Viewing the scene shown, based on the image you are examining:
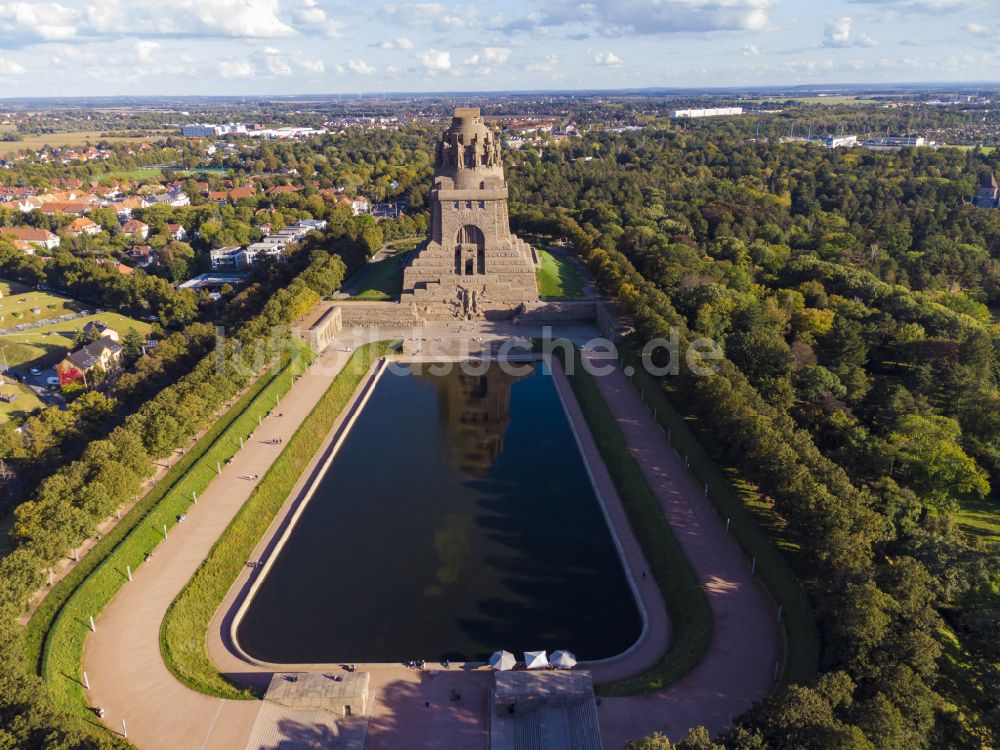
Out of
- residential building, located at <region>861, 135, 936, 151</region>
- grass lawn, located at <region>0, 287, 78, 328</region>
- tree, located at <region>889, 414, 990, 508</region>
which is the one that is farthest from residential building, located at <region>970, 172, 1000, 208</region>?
grass lawn, located at <region>0, 287, 78, 328</region>

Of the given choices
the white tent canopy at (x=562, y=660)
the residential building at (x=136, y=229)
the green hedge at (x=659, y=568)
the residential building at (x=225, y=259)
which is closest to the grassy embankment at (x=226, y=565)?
the white tent canopy at (x=562, y=660)

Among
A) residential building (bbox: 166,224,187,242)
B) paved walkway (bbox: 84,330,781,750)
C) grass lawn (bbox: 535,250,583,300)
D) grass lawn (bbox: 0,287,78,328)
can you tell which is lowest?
paved walkway (bbox: 84,330,781,750)

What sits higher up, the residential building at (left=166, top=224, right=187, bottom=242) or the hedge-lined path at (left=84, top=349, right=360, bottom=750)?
the residential building at (left=166, top=224, right=187, bottom=242)

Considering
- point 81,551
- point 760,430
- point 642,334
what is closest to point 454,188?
point 642,334

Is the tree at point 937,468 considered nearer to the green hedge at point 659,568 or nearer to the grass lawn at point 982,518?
the grass lawn at point 982,518

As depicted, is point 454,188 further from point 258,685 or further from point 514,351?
point 258,685

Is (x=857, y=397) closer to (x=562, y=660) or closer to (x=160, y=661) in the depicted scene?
(x=562, y=660)

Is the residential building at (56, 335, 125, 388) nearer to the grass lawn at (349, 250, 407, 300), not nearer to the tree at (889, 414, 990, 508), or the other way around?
the grass lawn at (349, 250, 407, 300)
